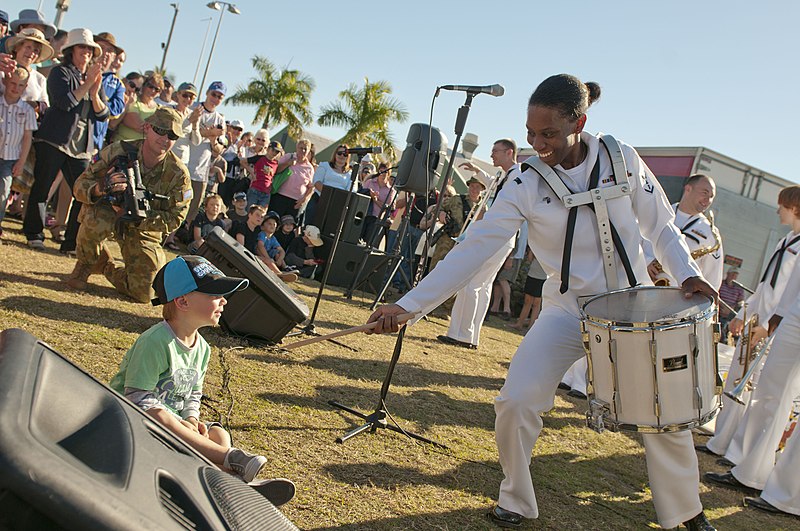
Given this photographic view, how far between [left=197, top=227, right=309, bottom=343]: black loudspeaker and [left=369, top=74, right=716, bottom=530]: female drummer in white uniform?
8.38 feet

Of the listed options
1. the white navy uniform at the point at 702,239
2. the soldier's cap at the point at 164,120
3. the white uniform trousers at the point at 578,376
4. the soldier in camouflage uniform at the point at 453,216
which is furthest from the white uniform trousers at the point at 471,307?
the soldier's cap at the point at 164,120

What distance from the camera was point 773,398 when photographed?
5676 mm

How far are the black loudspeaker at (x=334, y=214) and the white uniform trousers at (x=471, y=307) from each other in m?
3.54

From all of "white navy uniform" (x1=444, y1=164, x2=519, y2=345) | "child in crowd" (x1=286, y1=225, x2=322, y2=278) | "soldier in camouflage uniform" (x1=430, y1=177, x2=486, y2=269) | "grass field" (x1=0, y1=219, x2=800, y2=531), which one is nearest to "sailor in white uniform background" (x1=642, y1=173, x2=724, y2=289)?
"grass field" (x1=0, y1=219, x2=800, y2=531)

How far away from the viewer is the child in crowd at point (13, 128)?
7.27 metres

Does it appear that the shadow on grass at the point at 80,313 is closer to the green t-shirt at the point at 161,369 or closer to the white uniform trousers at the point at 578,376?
the green t-shirt at the point at 161,369

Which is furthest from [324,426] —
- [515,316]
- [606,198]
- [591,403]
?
[515,316]

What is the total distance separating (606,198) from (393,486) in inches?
77.6

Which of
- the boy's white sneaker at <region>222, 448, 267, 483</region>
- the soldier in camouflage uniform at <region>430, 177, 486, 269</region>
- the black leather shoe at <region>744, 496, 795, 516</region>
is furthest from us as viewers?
the soldier in camouflage uniform at <region>430, 177, 486, 269</region>

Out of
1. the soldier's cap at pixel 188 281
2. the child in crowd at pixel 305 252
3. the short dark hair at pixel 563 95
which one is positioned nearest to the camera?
the soldier's cap at pixel 188 281

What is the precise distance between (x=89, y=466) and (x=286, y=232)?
11154mm

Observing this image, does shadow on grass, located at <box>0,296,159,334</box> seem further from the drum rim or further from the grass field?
the drum rim

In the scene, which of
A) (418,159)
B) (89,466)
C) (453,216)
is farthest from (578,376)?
(89,466)

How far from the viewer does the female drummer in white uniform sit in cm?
388
